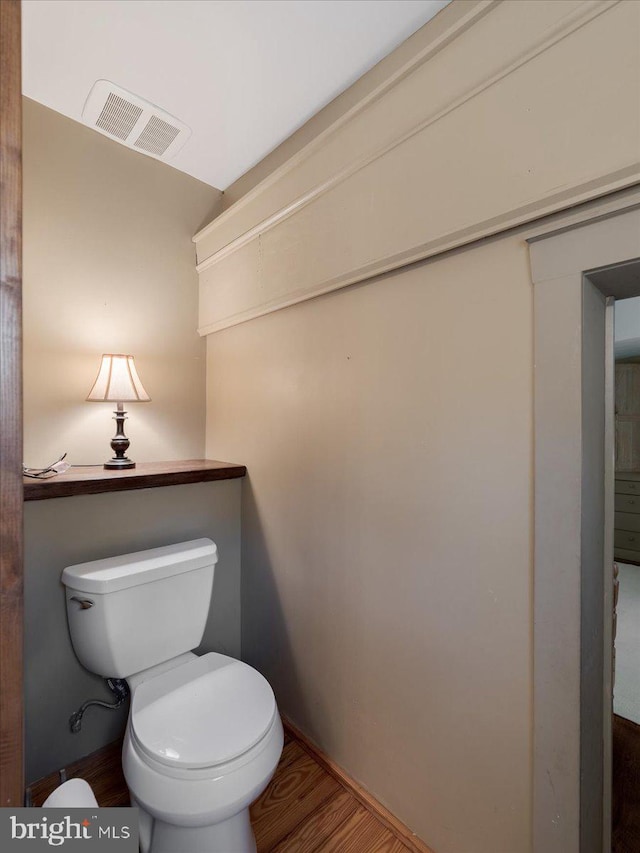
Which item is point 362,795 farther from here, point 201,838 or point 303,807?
point 201,838

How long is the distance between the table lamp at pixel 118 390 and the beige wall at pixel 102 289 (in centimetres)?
15

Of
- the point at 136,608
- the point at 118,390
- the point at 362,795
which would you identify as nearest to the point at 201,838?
the point at 362,795

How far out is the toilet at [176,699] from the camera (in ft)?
3.38

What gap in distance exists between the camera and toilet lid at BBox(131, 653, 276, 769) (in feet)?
3.49

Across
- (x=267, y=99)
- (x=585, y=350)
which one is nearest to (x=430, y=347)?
(x=585, y=350)

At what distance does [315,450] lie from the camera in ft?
5.00

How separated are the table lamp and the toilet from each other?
1.48 ft

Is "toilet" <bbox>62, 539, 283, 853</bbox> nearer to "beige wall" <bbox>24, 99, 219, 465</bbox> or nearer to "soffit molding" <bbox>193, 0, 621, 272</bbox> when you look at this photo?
"beige wall" <bbox>24, 99, 219, 465</bbox>

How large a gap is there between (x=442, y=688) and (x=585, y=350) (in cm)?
98

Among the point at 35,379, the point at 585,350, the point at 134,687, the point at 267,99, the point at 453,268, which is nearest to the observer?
the point at 585,350

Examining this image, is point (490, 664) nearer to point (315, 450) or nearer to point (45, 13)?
point (315, 450)

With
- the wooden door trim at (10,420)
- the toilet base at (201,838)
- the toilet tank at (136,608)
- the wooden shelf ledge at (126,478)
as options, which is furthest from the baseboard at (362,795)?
the wooden door trim at (10,420)

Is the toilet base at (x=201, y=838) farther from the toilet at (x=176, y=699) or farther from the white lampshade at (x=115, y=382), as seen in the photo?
the white lampshade at (x=115, y=382)

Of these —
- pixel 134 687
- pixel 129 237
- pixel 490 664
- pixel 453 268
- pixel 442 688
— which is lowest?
pixel 134 687
